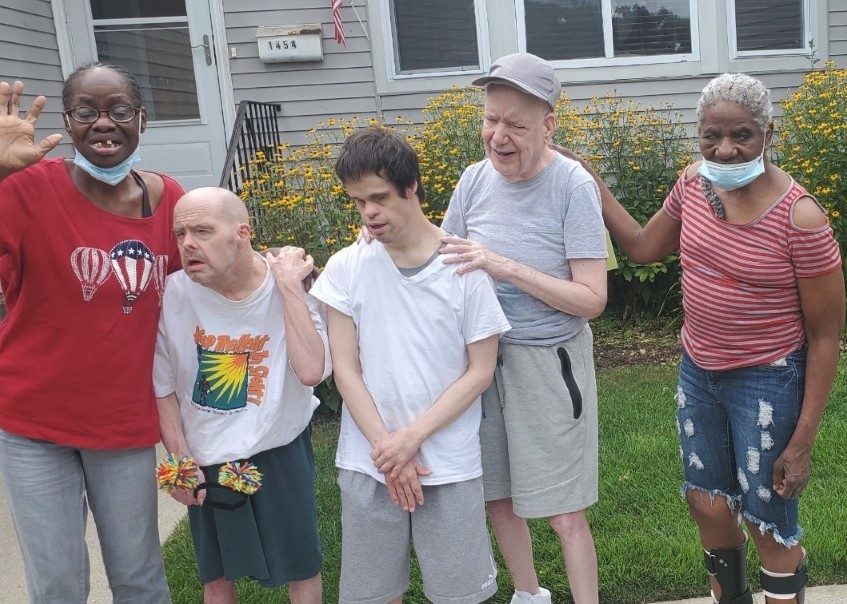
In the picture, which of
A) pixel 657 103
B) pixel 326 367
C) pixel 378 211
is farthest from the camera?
pixel 657 103

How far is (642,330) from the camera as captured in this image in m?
7.04

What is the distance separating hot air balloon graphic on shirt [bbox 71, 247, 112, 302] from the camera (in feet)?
7.66

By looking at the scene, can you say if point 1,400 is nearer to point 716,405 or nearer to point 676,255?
point 716,405

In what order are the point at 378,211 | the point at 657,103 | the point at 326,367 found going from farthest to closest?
1. the point at 657,103
2. the point at 326,367
3. the point at 378,211

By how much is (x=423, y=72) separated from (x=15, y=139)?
5919 mm

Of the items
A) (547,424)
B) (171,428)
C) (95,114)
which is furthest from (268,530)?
(95,114)

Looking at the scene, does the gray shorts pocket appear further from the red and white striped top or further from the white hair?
the white hair

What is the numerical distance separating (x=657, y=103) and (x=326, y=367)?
239 inches

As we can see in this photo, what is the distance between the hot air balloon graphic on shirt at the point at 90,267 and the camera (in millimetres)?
2336

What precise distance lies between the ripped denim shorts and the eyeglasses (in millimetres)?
1826

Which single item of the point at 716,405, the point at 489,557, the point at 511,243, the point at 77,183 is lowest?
the point at 489,557

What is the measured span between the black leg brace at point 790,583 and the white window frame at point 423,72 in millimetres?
5749

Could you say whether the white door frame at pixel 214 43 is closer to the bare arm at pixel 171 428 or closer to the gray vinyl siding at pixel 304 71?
the gray vinyl siding at pixel 304 71

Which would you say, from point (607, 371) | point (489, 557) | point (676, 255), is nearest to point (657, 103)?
point (676, 255)
